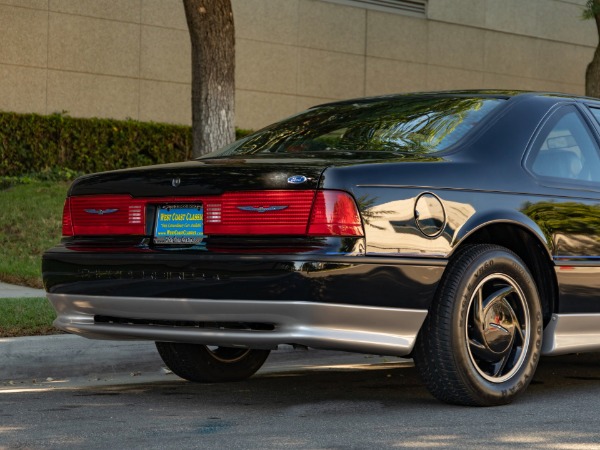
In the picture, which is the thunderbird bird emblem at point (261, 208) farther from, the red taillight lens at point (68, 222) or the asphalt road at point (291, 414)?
the red taillight lens at point (68, 222)

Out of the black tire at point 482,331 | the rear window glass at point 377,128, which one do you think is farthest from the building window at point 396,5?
the black tire at point 482,331

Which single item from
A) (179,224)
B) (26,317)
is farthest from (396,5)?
(179,224)

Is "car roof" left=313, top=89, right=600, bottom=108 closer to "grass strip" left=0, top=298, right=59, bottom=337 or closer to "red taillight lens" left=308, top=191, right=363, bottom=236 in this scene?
"red taillight lens" left=308, top=191, right=363, bottom=236

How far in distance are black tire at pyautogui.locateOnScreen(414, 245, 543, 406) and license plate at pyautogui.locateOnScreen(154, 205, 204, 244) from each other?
1126 mm

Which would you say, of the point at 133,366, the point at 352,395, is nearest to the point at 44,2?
the point at 133,366

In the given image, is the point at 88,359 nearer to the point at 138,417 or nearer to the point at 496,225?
the point at 138,417

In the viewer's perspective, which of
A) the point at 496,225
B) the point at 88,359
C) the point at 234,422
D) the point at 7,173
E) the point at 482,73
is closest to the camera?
the point at 234,422

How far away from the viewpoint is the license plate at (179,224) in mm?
5648

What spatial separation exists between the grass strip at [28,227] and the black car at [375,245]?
242 inches

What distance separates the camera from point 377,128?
636cm

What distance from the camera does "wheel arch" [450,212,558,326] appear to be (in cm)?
598

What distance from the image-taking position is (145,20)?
18219mm

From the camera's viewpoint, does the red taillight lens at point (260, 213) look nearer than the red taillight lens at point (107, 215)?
Yes

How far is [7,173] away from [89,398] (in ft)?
34.4
